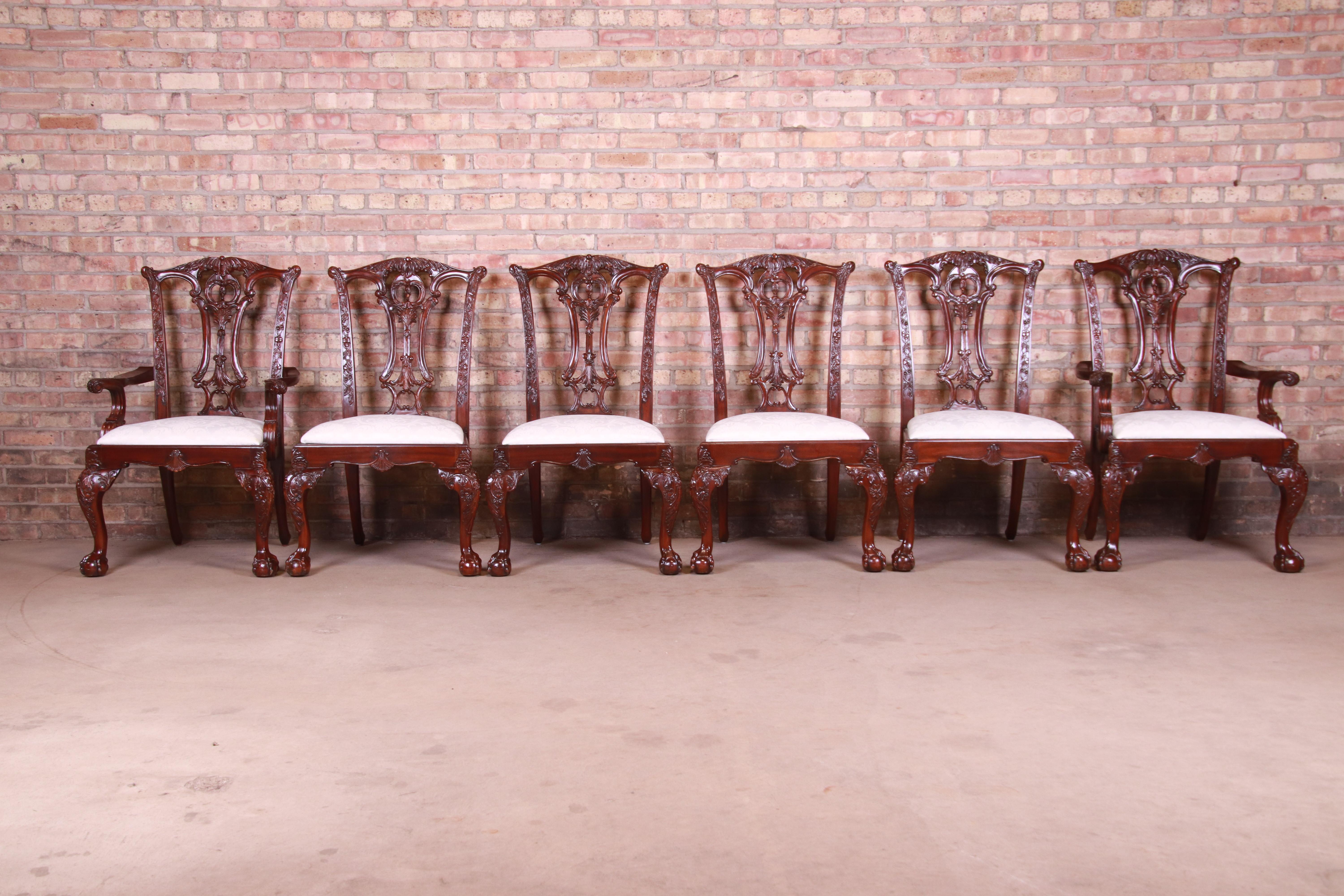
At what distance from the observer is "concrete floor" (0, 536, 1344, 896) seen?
1814 mm

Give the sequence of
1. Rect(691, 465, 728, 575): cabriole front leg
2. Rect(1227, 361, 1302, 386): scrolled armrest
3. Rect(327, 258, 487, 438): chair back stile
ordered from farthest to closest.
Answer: Rect(327, 258, 487, 438): chair back stile → Rect(1227, 361, 1302, 386): scrolled armrest → Rect(691, 465, 728, 575): cabriole front leg

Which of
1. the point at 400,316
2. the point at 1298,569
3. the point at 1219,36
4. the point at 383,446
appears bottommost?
the point at 1298,569

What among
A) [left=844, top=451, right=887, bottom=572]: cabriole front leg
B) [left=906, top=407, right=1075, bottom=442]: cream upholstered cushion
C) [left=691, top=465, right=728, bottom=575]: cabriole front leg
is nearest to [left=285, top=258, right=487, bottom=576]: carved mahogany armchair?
[left=691, top=465, right=728, bottom=575]: cabriole front leg

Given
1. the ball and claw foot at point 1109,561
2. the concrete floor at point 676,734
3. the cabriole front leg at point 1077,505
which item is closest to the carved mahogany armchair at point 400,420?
the concrete floor at point 676,734

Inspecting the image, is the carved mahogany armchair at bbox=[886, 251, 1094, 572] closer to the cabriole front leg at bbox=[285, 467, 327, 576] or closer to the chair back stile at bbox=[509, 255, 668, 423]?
the chair back stile at bbox=[509, 255, 668, 423]

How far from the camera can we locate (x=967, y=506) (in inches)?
178

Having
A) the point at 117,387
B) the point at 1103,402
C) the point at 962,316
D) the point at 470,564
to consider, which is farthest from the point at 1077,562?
the point at 117,387

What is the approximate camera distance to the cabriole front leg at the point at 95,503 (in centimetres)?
382

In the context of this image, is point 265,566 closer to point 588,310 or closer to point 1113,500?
point 588,310

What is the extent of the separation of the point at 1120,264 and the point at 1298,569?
135cm

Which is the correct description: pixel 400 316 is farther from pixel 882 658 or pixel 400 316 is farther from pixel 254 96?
pixel 882 658

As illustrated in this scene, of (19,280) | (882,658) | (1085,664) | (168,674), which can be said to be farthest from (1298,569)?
(19,280)

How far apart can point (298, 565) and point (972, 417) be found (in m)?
2.55

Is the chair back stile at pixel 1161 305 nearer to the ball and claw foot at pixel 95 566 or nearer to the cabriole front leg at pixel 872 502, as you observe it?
the ball and claw foot at pixel 95 566
